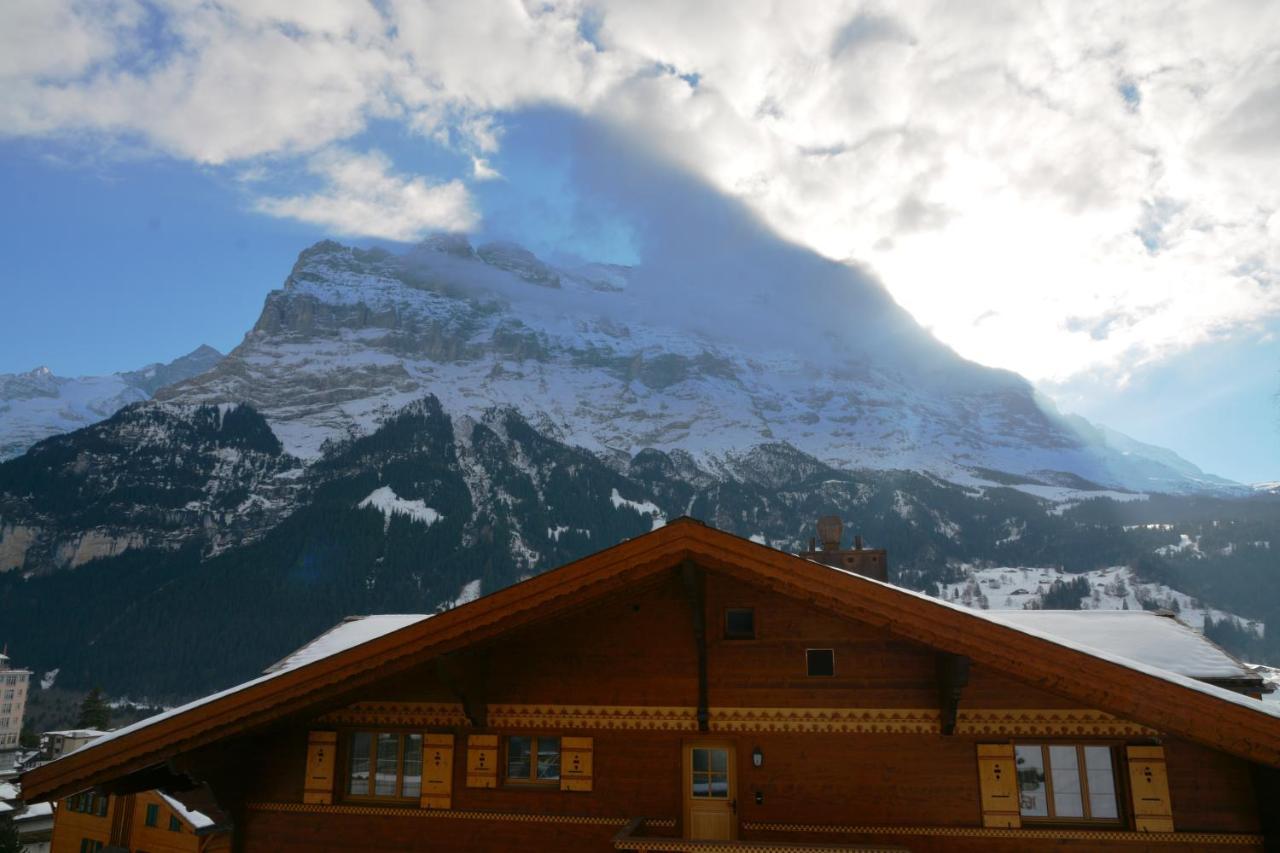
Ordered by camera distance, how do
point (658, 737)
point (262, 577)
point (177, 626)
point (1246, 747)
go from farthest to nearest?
point (262, 577) → point (177, 626) → point (658, 737) → point (1246, 747)

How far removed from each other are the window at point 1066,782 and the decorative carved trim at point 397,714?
7.63 metres

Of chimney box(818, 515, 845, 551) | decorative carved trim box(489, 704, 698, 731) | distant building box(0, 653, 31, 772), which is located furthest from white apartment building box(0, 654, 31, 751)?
decorative carved trim box(489, 704, 698, 731)

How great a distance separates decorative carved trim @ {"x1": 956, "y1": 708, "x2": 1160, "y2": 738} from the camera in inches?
417

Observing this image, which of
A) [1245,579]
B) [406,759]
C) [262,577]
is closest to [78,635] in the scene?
[262,577]

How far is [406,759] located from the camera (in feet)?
39.7

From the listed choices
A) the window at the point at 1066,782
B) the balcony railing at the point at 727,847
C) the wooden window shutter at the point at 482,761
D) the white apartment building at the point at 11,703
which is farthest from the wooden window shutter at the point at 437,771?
the white apartment building at the point at 11,703

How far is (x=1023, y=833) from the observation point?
10477 millimetres

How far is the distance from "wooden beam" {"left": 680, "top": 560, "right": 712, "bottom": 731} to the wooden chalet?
0.05 meters

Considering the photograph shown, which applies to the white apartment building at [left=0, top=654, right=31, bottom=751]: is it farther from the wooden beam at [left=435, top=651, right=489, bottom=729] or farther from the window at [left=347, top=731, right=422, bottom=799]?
the wooden beam at [left=435, top=651, right=489, bottom=729]

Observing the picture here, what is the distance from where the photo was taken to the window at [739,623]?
1162 cm

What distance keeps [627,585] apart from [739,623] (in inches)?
85.1

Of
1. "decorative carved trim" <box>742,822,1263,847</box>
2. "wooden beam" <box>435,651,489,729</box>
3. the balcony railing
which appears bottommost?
the balcony railing

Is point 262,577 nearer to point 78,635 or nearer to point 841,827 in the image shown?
point 78,635

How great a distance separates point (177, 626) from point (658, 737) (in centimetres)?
18035
